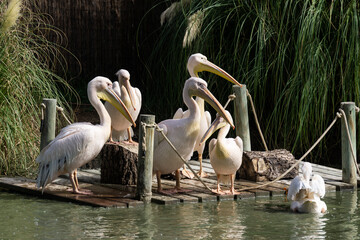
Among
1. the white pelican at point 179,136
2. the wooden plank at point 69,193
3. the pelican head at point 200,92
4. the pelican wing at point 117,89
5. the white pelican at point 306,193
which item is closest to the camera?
the white pelican at point 306,193

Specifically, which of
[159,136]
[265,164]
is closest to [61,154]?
[159,136]

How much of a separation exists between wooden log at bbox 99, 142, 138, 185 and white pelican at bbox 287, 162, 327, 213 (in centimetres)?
167

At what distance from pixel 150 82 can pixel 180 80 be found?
1871mm

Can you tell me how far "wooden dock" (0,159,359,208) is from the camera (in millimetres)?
6020

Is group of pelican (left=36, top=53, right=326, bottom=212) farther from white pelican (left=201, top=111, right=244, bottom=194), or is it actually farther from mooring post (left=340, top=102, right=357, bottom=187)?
mooring post (left=340, top=102, right=357, bottom=187)

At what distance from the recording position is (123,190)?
6465 mm

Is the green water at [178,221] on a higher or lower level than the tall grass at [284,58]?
lower

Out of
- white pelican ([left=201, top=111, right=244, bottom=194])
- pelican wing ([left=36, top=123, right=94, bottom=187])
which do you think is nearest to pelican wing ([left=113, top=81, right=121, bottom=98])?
pelican wing ([left=36, top=123, right=94, bottom=187])

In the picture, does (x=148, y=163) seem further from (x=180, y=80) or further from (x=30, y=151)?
(x=180, y=80)

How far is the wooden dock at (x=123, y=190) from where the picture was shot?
6020mm

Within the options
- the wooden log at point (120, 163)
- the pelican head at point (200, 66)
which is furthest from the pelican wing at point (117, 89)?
the pelican head at point (200, 66)

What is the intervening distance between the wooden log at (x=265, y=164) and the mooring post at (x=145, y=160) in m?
1.38

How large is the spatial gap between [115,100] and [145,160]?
0.83 m

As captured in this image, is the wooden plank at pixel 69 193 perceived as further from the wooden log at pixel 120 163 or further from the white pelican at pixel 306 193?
the white pelican at pixel 306 193
